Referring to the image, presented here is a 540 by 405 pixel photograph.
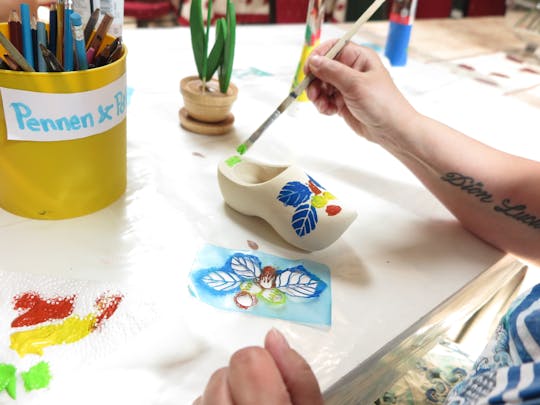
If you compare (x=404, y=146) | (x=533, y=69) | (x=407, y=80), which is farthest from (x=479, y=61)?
(x=404, y=146)

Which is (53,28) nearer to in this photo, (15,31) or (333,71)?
(15,31)

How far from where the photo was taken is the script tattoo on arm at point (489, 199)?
53 centimetres

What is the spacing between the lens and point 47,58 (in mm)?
425

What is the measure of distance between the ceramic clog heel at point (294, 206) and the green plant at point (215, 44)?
0.62 feet

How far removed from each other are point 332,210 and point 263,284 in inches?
3.7

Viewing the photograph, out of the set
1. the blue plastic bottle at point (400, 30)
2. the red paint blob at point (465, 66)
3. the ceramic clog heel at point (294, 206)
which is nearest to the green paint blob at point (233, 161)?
the ceramic clog heel at point (294, 206)

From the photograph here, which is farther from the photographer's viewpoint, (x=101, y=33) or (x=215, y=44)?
(x=215, y=44)

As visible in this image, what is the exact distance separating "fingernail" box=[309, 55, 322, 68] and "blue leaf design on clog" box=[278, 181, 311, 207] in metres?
0.18

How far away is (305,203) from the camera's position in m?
0.48

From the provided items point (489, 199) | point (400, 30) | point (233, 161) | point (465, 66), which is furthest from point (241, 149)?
point (465, 66)

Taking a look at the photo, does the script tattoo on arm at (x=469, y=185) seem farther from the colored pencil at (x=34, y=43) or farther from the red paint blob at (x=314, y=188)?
the colored pencil at (x=34, y=43)

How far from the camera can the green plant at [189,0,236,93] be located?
646 mm

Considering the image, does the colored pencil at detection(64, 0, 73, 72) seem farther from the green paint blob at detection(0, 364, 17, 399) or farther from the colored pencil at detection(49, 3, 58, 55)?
the green paint blob at detection(0, 364, 17, 399)

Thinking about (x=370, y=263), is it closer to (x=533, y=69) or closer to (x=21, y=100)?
(x=21, y=100)
